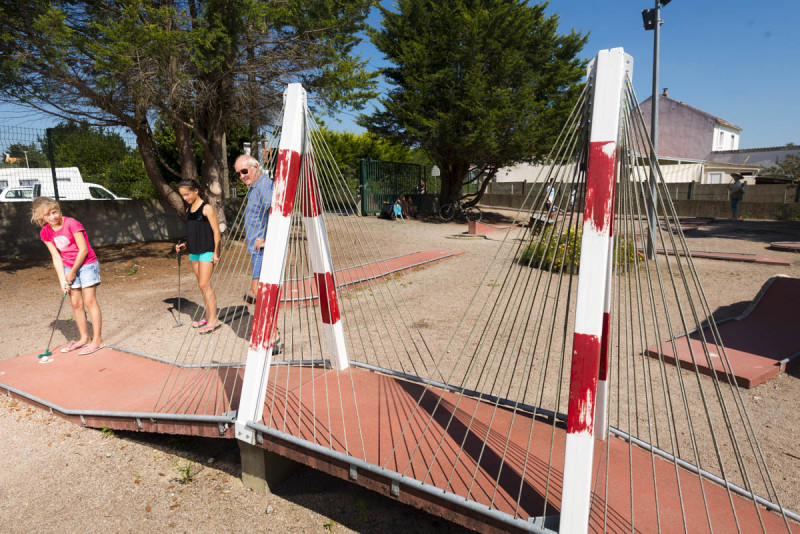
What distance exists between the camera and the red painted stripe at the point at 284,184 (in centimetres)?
272

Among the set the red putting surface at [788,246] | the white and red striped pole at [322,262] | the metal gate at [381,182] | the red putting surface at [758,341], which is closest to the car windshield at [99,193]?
the metal gate at [381,182]

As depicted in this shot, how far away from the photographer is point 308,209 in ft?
10.9

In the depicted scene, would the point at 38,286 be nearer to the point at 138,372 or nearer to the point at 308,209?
the point at 138,372

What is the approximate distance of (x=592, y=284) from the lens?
172 cm

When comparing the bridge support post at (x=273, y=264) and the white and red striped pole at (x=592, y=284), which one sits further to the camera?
the bridge support post at (x=273, y=264)

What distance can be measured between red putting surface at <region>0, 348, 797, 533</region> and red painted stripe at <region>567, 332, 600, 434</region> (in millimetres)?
201

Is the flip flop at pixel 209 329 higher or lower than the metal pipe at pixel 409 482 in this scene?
lower

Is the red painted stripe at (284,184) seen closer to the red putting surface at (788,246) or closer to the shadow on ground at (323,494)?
the shadow on ground at (323,494)

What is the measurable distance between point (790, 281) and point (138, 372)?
7.51m

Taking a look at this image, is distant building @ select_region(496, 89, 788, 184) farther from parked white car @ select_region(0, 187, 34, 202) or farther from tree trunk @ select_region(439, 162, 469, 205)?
parked white car @ select_region(0, 187, 34, 202)

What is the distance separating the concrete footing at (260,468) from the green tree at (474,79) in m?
15.0

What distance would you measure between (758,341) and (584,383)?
4542 mm

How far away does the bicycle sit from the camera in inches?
757

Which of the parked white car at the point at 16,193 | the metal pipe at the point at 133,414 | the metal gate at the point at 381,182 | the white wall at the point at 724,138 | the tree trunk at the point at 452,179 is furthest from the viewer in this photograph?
the white wall at the point at 724,138
